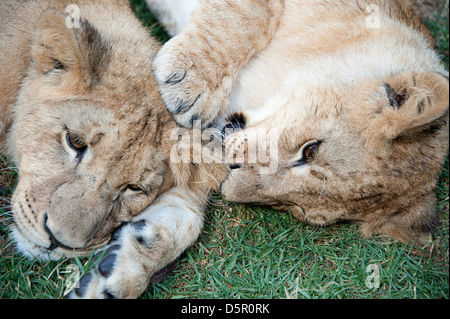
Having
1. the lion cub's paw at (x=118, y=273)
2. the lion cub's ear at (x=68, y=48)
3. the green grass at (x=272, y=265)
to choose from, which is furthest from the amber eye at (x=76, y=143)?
the green grass at (x=272, y=265)

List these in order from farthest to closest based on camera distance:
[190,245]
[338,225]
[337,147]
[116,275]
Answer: [338,225]
[190,245]
[337,147]
[116,275]

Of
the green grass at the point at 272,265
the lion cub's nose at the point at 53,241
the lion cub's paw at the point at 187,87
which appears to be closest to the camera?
the lion cub's nose at the point at 53,241

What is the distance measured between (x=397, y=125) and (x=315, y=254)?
3.11 ft

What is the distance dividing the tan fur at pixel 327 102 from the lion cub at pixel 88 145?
26 cm

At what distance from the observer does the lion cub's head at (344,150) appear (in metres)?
2.87

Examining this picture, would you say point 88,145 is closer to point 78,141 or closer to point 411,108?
point 78,141

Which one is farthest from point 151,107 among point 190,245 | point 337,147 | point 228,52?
point 337,147

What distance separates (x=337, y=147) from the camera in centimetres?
290

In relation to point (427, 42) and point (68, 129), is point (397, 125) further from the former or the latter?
point (68, 129)

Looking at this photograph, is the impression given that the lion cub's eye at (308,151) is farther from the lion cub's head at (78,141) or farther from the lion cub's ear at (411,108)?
the lion cub's head at (78,141)

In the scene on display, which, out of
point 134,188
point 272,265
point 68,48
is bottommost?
point 272,265

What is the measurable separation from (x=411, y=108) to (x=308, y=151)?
1.92ft

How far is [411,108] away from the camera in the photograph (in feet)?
9.15

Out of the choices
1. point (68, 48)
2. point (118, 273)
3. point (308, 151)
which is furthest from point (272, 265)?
point (68, 48)
